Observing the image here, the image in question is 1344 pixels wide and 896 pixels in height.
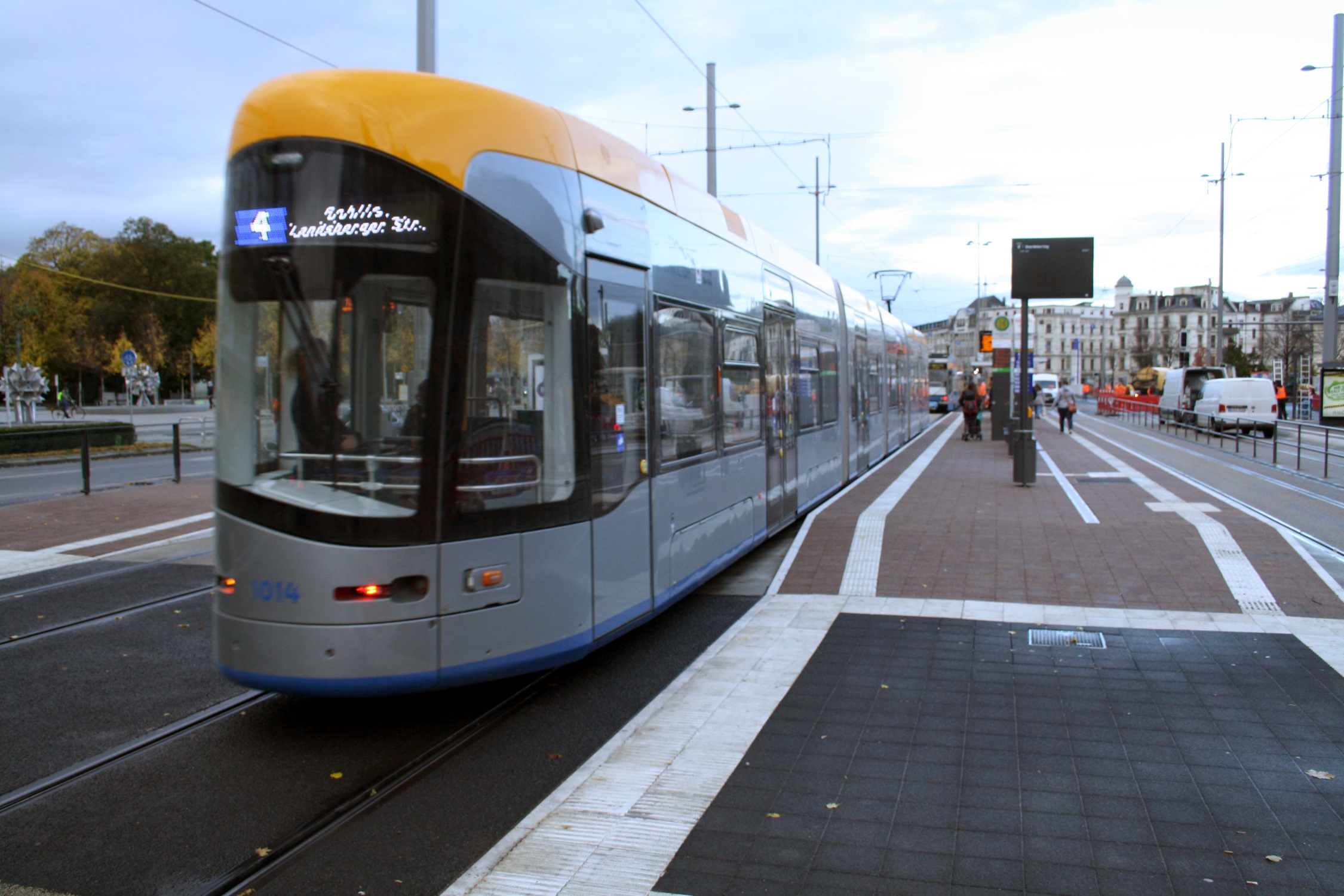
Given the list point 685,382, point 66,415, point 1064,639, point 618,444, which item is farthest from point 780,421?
point 66,415

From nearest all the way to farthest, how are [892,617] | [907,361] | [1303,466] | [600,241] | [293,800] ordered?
[293,800] < [600,241] < [892,617] < [1303,466] < [907,361]

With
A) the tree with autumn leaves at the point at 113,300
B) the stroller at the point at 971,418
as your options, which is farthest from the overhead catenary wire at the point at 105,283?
the stroller at the point at 971,418

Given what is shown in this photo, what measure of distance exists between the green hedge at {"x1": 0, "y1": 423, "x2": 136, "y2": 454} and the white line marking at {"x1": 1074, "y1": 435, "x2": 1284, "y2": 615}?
24.0 metres

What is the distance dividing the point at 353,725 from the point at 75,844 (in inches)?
60.3

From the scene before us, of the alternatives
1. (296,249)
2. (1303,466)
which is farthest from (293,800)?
(1303,466)

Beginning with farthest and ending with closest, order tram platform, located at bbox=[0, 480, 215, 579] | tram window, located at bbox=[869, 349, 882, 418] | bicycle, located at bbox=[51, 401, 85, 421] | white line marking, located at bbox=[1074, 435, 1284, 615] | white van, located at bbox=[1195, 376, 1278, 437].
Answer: bicycle, located at bbox=[51, 401, 85, 421], white van, located at bbox=[1195, 376, 1278, 437], tram window, located at bbox=[869, 349, 882, 418], tram platform, located at bbox=[0, 480, 215, 579], white line marking, located at bbox=[1074, 435, 1284, 615]

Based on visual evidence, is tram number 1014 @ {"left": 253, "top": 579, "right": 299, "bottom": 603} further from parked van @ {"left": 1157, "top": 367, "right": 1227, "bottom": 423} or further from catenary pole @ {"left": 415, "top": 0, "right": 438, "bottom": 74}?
parked van @ {"left": 1157, "top": 367, "right": 1227, "bottom": 423}

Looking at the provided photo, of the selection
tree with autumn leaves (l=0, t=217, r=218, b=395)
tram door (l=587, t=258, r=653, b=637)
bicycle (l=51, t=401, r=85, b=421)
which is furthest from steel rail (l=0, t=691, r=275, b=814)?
tree with autumn leaves (l=0, t=217, r=218, b=395)

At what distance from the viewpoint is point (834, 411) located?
14.1 meters

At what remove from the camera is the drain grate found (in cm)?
664

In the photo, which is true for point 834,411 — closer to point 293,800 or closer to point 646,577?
point 646,577

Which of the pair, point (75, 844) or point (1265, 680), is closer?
point (75, 844)

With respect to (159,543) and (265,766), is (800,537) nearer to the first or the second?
(265,766)

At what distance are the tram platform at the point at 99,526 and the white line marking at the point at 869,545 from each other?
754 cm
